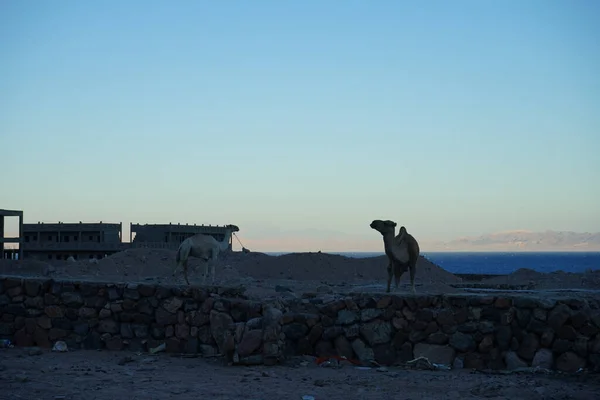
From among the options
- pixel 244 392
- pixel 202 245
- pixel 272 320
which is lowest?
pixel 244 392

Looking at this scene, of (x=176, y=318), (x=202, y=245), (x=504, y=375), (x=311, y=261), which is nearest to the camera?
(x=504, y=375)

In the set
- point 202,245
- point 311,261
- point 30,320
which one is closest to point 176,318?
point 30,320

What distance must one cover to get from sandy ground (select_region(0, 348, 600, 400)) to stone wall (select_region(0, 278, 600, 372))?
0.62 m

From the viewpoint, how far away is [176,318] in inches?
540

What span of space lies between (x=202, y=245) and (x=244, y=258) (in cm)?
1725

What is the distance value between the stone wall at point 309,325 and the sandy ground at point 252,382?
2.04 feet

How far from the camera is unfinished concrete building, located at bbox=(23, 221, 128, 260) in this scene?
45812mm

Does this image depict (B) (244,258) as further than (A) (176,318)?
Yes

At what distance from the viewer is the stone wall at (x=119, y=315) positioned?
44.0 feet

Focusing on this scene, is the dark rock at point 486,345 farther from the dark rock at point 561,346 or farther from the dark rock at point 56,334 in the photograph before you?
the dark rock at point 56,334

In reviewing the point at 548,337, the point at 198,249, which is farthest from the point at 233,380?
the point at 198,249

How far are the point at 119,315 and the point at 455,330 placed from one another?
6651mm

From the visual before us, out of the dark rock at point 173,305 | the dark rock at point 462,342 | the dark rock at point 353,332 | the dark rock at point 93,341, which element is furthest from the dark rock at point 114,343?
the dark rock at point 462,342

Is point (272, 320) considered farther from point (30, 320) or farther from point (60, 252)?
point (60, 252)
